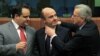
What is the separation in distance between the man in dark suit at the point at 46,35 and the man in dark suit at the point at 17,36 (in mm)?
166

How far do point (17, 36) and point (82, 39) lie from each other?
106 cm

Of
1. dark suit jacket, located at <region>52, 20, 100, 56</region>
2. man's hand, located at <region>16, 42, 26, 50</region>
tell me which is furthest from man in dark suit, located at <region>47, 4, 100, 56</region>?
man's hand, located at <region>16, 42, 26, 50</region>

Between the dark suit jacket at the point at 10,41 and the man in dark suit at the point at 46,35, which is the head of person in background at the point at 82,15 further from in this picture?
the dark suit jacket at the point at 10,41

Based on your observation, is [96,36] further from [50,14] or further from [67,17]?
[67,17]

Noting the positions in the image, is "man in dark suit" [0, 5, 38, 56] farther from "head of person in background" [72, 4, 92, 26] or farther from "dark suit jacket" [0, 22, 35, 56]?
"head of person in background" [72, 4, 92, 26]

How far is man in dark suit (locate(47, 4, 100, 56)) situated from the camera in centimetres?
598

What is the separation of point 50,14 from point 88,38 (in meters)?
0.72

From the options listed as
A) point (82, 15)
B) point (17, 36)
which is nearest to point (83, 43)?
point (82, 15)

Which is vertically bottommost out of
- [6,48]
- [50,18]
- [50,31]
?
[6,48]

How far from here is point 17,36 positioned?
646 cm

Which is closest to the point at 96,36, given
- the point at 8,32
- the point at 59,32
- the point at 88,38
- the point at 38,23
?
the point at 88,38

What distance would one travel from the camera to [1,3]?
29.3ft

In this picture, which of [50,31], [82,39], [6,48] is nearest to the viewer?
[82,39]

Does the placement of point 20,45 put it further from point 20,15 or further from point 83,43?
point 83,43
